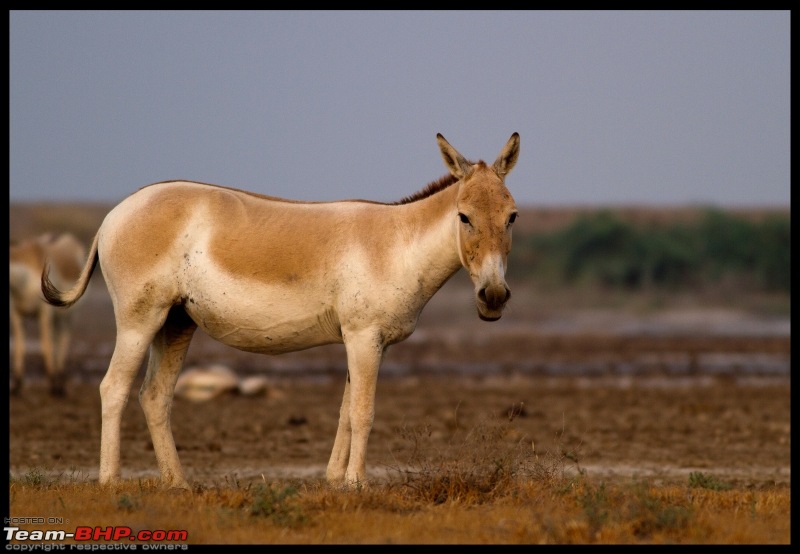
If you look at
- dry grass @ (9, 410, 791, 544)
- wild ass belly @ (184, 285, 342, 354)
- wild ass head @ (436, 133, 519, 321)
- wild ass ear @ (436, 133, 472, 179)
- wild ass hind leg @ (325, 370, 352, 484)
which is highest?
wild ass ear @ (436, 133, 472, 179)

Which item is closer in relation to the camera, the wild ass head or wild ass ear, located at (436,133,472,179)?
the wild ass head

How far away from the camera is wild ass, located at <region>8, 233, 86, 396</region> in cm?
2028

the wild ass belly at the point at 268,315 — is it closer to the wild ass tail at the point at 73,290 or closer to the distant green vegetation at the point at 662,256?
the wild ass tail at the point at 73,290

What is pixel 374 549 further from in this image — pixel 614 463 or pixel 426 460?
pixel 614 463

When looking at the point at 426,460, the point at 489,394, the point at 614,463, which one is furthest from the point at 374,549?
the point at 489,394

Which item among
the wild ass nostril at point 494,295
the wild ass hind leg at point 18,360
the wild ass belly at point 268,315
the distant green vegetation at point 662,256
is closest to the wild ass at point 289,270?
the wild ass belly at point 268,315

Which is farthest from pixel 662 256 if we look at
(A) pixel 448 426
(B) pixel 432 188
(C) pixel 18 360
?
(B) pixel 432 188

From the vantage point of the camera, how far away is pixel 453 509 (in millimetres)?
8914

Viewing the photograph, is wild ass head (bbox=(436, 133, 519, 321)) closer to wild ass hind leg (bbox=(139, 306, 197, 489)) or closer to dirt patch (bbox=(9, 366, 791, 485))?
dirt patch (bbox=(9, 366, 791, 485))

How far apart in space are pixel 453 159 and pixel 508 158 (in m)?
0.47

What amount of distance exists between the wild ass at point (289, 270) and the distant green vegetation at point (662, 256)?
4422 centimetres

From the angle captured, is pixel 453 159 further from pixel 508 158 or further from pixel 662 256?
pixel 662 256

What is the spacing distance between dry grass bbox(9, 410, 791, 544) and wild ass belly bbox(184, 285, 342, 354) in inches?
48.9

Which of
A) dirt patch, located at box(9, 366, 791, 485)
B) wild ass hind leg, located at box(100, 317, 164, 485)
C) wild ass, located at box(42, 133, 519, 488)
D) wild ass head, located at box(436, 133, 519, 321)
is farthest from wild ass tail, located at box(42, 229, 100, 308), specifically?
wild ass head, located at box(436, 133, 519, 321)
